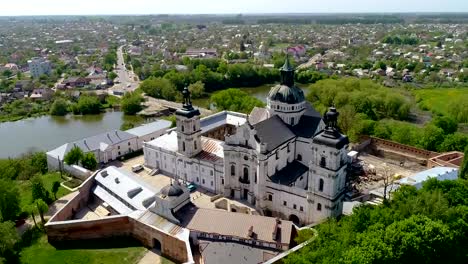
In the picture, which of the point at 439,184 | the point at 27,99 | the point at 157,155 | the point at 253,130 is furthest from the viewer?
the point at 27,99

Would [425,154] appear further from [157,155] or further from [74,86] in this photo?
[74,86]

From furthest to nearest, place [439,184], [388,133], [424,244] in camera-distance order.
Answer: [388,133] → [439,184] → [424,244]

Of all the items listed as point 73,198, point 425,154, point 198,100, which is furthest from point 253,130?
point 198,100

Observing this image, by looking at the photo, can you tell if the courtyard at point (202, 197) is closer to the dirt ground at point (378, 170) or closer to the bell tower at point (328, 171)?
the bell tower at point (328, 171)

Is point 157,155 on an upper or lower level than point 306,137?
lower

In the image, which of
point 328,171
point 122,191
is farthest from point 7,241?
point 328,171

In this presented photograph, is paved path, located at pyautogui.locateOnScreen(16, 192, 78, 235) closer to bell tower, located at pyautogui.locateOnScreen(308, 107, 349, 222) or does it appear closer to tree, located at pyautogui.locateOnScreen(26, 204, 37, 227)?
tree, located at pyautogui.locateOnScreen(26, 204, 37, 227)

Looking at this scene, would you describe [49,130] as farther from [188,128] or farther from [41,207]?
[188,128]

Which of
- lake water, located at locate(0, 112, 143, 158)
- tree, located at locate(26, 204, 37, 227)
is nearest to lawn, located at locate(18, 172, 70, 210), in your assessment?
tree, located at locate(26, 204, 37, 227)
